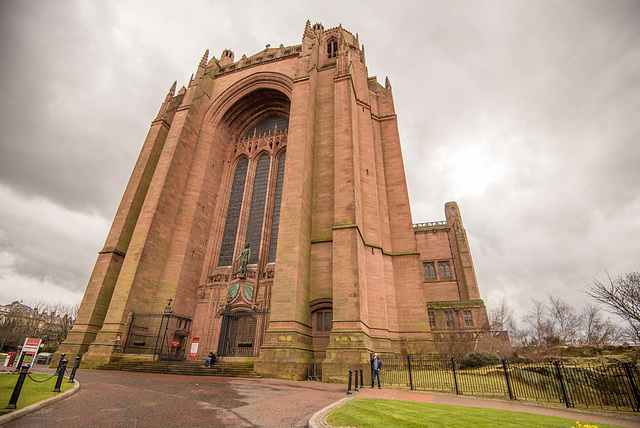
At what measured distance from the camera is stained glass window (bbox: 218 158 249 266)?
67.1ft

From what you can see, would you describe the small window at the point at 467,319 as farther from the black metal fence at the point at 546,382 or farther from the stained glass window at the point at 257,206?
the stained glass window at the point at 257,206

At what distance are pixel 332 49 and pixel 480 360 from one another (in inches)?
1033

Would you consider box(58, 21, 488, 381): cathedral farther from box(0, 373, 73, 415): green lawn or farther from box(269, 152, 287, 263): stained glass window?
box(0, 373, 73, 415): green lawn

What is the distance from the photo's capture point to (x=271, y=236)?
788 inches

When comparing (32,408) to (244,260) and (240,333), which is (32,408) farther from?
(244,260)

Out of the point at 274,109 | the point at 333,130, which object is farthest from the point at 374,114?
the point at 274,109

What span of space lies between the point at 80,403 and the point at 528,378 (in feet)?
39.4

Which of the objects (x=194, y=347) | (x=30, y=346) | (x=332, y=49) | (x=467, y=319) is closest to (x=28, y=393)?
(x=30, y=346)

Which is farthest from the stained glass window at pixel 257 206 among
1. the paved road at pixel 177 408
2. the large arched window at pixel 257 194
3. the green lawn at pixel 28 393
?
the green lawn at pixel 28 393

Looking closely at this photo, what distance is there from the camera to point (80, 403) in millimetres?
5938

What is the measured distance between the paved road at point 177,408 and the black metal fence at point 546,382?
4.41 m

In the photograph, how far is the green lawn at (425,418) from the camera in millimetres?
4613

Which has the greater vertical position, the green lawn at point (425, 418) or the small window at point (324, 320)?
the small window at point (324, 320)

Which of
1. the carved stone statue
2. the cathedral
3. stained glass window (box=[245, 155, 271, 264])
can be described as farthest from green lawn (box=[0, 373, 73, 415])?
stained glass window (box=[245, 155, 271, 264])
